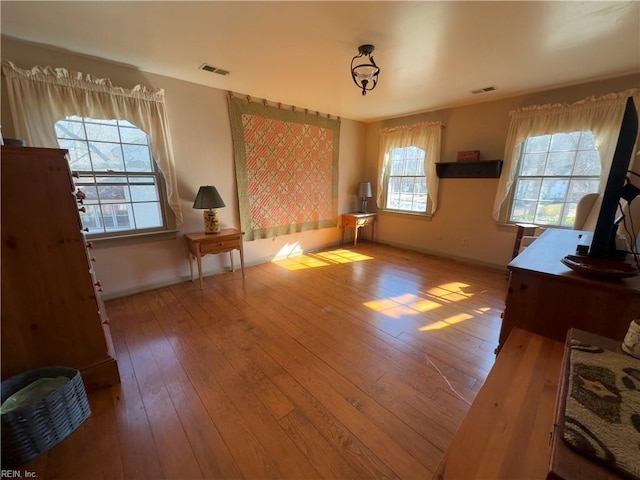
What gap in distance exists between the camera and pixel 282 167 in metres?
3.82

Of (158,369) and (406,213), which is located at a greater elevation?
(406,213)

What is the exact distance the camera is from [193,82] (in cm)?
291

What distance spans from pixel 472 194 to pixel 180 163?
4.05 metres

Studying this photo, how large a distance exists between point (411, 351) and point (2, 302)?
7.96ft

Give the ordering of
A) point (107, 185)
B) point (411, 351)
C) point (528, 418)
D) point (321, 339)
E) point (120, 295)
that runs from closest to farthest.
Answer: point (528, 418) → point (411, 351) → point (321, 339) → point (107, 185) → point (120, 295)

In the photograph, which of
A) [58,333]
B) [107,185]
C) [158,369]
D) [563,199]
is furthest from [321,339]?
[563,199]

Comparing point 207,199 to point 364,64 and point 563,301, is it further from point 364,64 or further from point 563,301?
point 563,301

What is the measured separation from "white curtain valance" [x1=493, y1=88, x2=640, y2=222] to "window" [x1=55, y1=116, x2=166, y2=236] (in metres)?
4.39

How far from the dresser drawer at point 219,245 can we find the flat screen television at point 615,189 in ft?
10.1

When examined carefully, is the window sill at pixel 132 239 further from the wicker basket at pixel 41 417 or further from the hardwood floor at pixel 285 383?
the wicker basket at pixel 41 417

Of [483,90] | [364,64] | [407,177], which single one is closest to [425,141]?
[407,177]

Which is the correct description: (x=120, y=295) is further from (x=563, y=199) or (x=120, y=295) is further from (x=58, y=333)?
(x=563, y=199)

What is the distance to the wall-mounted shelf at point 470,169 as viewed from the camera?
3517 mm

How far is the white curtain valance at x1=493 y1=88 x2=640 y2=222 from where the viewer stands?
2679 mm
